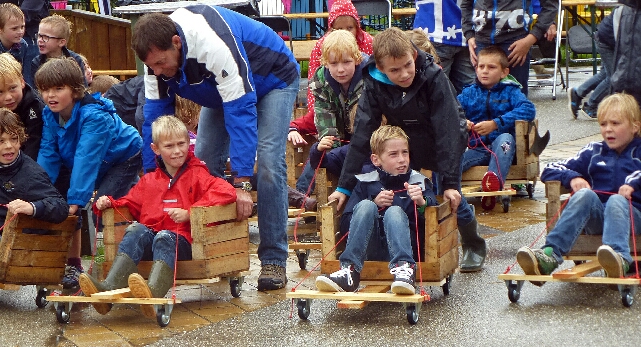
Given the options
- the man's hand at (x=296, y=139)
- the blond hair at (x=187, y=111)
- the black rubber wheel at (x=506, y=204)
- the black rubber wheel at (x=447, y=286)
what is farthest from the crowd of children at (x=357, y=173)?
the black rubber wheel at (x=506, y=204)

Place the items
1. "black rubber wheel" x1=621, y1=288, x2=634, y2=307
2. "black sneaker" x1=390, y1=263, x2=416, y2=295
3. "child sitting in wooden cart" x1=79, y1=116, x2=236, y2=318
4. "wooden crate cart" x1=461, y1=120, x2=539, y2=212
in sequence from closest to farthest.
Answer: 1. "black sneaker" x1=390, y1=263, x2=416, y2=295
2. "black rubber wheel" x1=621, y1=288, x2=634, y2=307
3. "child sitting in wooden cart" x1=79, y1=116, x2=236, y2=318
4. "wooden crate cart" x1=461, y1=120, x2=539, y2=212

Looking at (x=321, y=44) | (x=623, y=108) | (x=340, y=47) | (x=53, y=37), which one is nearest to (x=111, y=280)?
(x=340, y=47)

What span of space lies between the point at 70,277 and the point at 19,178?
678mm

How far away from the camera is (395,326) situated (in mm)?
5402

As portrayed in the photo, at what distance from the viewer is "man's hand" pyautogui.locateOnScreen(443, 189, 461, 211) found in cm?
599

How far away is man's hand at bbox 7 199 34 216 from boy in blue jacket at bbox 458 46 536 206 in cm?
360

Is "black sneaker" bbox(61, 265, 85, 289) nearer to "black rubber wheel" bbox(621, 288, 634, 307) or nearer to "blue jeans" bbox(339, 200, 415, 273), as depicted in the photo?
"blue jeans" bbox(339, 200, 415, 273)

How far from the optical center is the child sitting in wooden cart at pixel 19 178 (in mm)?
6133

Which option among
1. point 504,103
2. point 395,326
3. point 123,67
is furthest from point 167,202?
point 123,67

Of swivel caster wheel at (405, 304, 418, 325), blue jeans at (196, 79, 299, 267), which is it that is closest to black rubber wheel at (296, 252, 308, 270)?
blue jeans at (196, 79, 299, 267)

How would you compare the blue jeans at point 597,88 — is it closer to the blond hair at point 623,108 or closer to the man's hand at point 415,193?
the blond hair at point 623,108

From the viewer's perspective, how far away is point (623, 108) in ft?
19.6

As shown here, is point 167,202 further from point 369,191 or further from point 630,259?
point 630,259

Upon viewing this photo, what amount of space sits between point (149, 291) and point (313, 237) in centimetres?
238
